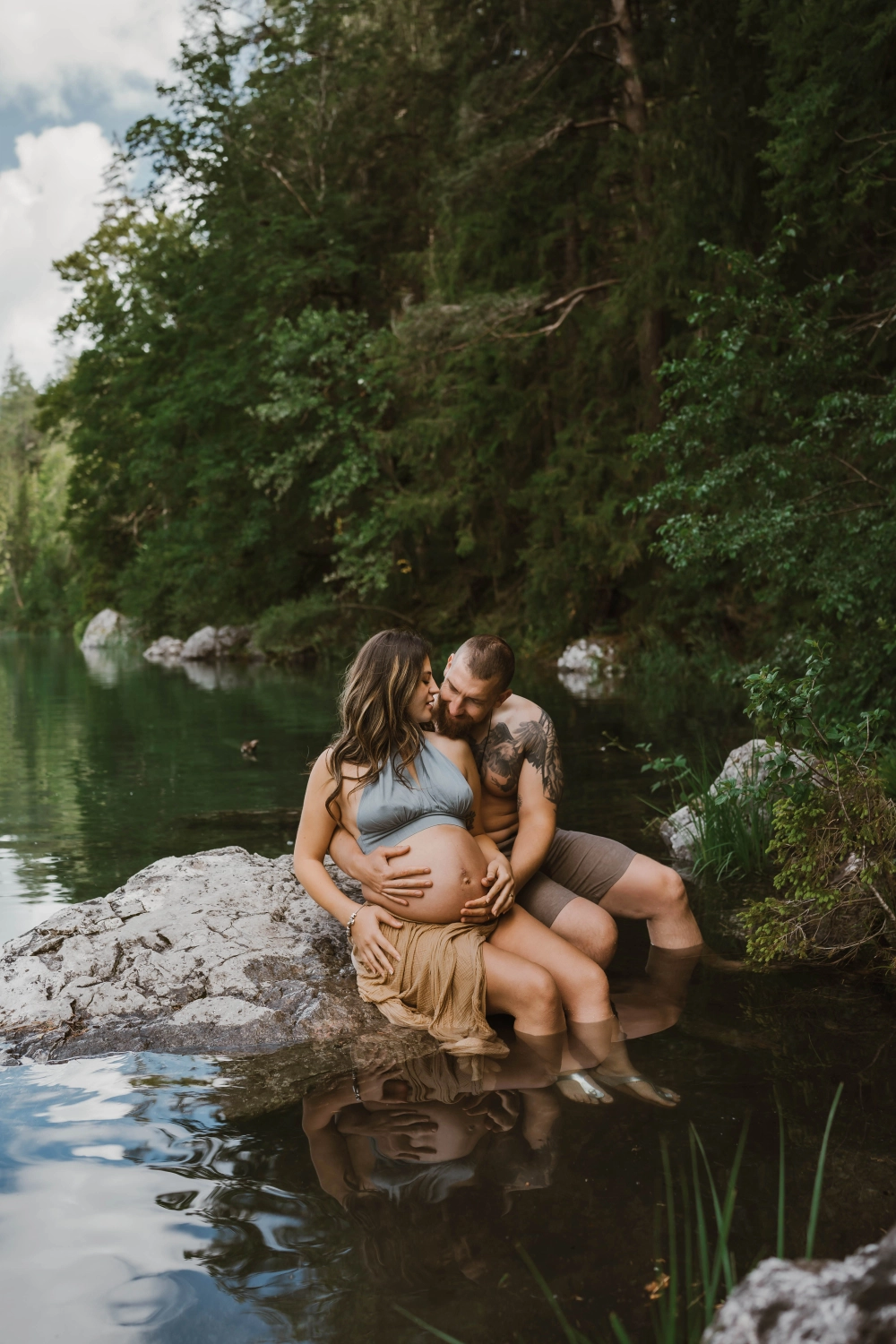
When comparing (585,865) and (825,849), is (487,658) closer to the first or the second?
(585,865)

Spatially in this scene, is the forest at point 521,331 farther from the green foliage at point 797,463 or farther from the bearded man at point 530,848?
the bearded man at point 530,848

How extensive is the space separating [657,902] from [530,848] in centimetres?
86

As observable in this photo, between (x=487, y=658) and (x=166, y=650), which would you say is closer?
(x=487, y=658)

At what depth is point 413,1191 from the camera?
3004mm

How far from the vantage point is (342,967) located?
4578 mm

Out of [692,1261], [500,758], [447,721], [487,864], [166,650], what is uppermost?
[166,650]

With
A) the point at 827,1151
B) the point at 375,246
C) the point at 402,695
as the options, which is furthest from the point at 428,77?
the point at 827,1151

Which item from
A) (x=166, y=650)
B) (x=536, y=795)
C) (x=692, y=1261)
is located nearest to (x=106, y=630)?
(x=166, y=650)

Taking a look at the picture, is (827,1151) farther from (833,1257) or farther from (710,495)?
(710,495)

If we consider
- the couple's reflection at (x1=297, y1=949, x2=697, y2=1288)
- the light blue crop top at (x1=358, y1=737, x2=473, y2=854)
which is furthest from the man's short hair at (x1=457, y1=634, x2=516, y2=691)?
the couple's reflection at (x1=297, y1=949, x2=697, y2=1288)

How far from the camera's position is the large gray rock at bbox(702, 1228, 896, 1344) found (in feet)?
4.56

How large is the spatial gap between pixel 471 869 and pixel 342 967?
2.91 ft

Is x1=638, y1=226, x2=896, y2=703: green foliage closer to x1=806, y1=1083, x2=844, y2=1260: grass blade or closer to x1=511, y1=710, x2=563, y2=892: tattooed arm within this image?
x1=511, y1=710, x2=563, y2=892: tattooed arm

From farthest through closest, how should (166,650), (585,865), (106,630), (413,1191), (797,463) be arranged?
(106,630) → (166,650) → (797,463) → (585,865) → (413,1191)
